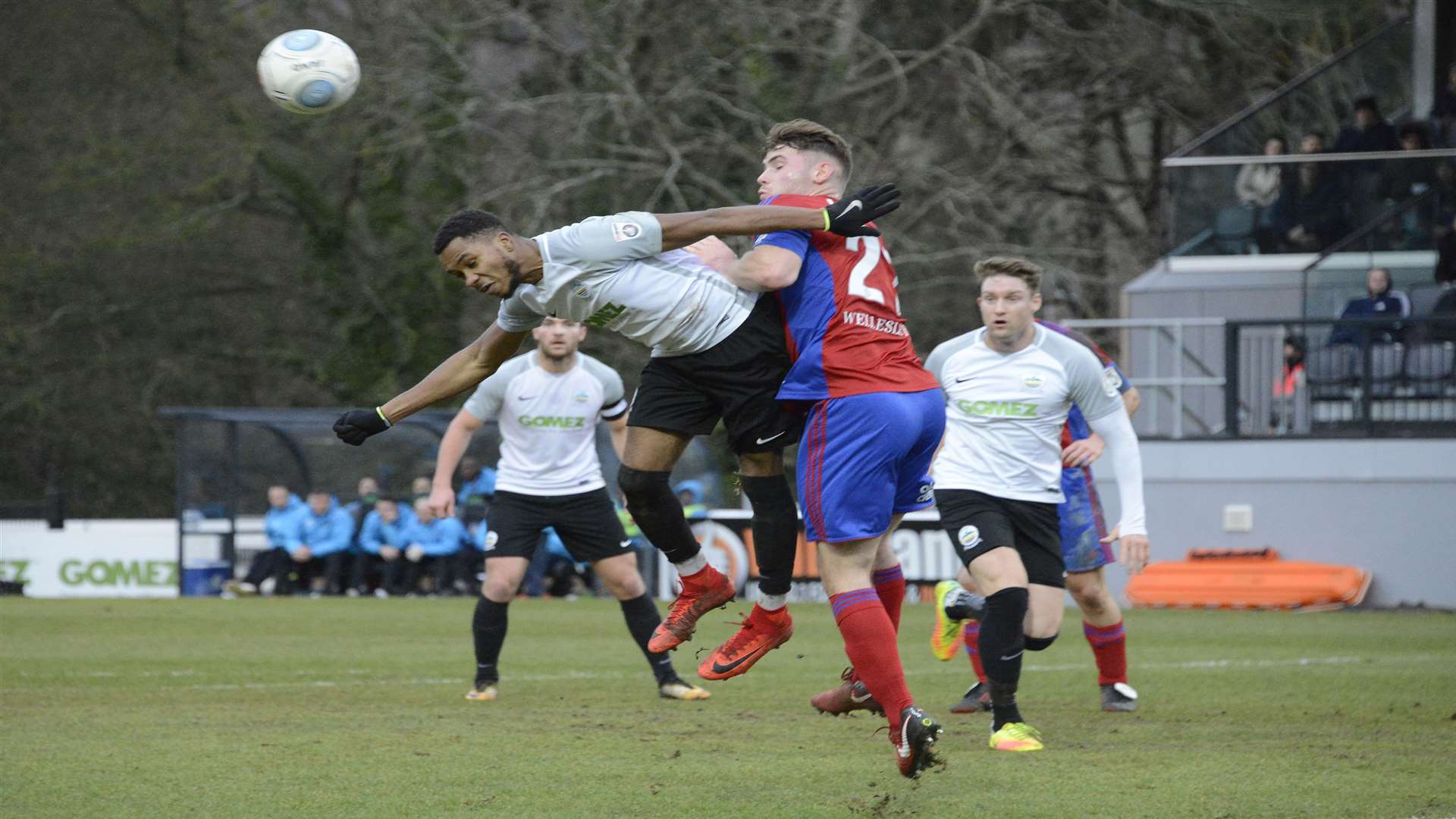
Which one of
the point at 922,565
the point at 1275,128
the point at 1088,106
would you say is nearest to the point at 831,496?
the point at 922,565

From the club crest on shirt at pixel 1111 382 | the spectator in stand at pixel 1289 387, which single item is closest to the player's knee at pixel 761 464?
the club crest on shirt at pixel 1111 382

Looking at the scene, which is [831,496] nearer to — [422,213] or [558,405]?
[558,405]

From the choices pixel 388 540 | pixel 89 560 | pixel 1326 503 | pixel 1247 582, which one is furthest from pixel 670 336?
pixel 89 560

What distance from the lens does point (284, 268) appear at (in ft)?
105

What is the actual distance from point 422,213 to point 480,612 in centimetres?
1856

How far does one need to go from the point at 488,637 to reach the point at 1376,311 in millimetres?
12144

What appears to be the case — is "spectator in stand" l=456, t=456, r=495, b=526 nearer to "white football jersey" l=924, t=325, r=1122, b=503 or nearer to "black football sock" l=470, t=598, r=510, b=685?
"black football sock" l=470, t=598, r=510, b=685

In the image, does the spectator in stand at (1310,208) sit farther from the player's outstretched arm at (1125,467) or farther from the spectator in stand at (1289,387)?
the player's outstretched arm at (1125,467)

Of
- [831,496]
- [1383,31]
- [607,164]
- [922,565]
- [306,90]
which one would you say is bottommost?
[922,565]

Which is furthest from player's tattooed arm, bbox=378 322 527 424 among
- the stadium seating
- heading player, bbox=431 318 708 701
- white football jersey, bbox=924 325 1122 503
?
the stadium seating

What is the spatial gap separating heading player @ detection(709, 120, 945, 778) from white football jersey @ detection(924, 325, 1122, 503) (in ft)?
6.65

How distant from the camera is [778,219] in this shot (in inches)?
228

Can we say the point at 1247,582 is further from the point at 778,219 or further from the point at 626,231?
the point at 626,231

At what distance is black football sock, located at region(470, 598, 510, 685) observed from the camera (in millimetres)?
9719
